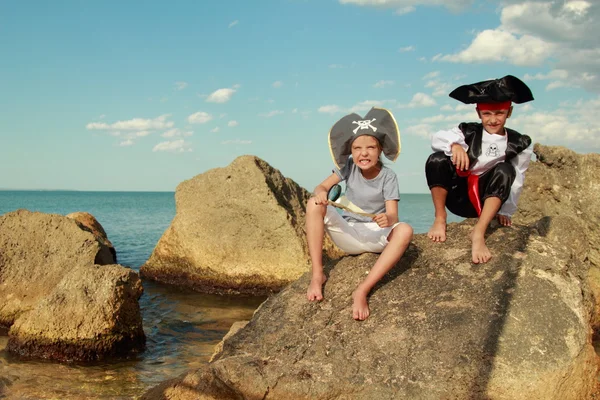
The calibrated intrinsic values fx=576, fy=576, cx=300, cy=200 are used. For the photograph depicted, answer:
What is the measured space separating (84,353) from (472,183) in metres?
4.29

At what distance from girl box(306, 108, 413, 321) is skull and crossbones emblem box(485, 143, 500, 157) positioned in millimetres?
720

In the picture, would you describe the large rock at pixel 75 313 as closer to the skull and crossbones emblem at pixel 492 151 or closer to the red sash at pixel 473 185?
the red sash at pixel 473 185

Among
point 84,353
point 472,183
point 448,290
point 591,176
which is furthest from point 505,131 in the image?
point 84,353

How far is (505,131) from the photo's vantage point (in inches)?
177

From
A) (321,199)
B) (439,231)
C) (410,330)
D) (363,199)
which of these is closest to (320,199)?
(321,199)

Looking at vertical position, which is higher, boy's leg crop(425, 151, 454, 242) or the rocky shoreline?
boy's leg crop(425, 151, 454, 242)

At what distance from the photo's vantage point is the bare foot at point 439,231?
4449 mm

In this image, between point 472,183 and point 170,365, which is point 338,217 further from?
point 170,365

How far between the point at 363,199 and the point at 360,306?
90cm

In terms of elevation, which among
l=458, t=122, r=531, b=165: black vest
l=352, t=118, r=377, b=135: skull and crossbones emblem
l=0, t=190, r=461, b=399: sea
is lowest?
l=0, t=190, r=461, b=399: sea

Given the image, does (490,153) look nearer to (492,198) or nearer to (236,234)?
(492,198)

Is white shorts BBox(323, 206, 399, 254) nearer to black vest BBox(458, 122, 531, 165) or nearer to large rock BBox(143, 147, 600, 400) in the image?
large rock BBox(143, 147, 600, 400)

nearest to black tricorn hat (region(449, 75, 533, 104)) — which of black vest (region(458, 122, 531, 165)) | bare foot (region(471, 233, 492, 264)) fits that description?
black vest (region(458, 122, 531, 165))

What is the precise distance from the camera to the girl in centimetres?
409
